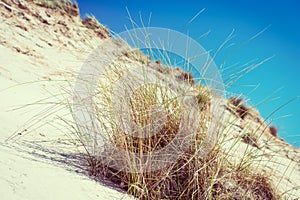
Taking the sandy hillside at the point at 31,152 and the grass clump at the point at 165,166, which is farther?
the grass clump at the point at 165,166

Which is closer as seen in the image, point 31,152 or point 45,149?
point 31,152

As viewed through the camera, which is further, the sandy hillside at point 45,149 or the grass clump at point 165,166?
the grass clump at point 165,166

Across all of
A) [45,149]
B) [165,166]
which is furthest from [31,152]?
[165,166]

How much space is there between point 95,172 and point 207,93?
3.01 feet

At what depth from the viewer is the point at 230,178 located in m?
1.83

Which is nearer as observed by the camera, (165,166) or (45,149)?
(165,166)

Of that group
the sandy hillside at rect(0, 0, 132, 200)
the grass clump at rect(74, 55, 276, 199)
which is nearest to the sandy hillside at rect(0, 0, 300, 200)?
the sandy hillside at rect(0, 0, 132, 200)

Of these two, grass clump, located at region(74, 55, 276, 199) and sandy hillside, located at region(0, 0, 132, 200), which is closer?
sandy hillside, located at region(0, 0, 132, 200)

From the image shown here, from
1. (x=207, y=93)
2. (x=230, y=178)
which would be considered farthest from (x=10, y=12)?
(x=230, y=178)

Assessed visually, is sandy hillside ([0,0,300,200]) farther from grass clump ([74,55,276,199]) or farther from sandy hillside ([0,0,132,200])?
grass clump ([74,55,276,199])

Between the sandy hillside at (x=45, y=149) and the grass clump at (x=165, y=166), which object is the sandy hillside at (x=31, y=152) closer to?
the sandy hillside at (x=45, y=149)

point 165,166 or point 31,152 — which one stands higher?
point 165,166

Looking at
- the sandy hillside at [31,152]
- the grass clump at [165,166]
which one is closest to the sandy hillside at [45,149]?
the sandy hillside at [31,152]

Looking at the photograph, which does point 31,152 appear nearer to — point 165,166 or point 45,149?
point 45,149
